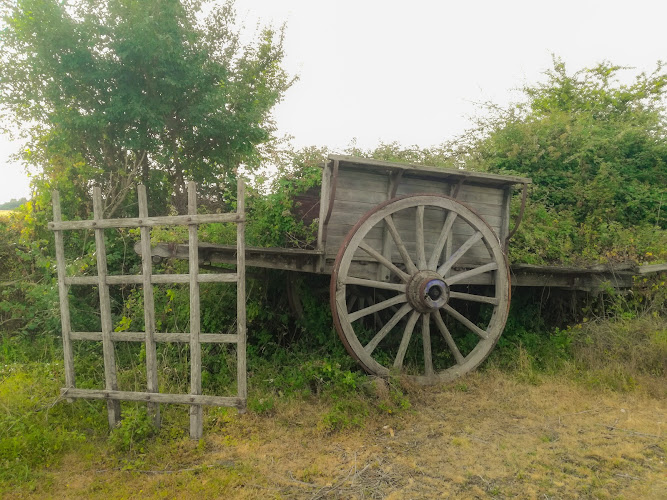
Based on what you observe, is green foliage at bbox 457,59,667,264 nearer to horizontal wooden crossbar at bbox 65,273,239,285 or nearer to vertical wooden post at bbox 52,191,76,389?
horizontal wooden crossbar at bbox 65,273,239,285

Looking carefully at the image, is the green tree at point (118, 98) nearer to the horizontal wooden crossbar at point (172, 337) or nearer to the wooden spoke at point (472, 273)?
the horizontal wooden crossbar at point (172, 337)

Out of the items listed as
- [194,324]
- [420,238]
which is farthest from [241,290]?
[420,238]

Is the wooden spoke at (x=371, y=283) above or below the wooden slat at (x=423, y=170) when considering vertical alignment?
below

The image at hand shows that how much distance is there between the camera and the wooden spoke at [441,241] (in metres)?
4.97

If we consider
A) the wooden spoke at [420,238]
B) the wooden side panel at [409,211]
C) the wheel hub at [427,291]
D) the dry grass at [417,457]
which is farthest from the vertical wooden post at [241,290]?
the wooden spoke at [420,238]

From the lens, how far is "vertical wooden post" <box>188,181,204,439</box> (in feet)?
12.0

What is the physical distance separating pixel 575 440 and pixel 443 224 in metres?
2.49

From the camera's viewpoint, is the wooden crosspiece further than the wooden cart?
No

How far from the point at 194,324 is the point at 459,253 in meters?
2.93

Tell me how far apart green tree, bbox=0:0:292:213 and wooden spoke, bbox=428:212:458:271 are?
5243mm

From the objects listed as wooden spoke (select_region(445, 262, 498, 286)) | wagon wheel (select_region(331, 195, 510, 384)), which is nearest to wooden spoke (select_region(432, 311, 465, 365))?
wagon wheel (select_region(331, 195, 510, 384))

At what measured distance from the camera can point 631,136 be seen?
8883 millimetres

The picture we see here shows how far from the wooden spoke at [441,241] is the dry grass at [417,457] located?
54.6 inches

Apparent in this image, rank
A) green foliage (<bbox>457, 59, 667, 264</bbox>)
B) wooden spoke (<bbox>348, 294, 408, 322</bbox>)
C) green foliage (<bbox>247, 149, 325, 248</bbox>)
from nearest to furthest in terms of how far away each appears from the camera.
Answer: wooden spoke (<bbox>348, 294, 408, 322</bbox>), green foliage (<bbox>247, 149, 325, 248</bbox>), green foliage (<bbox>457, 59, 667, 264</bbox>)
